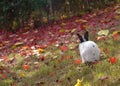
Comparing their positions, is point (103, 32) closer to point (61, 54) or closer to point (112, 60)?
point (61, 54)

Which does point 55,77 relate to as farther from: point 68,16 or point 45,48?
point 68,16

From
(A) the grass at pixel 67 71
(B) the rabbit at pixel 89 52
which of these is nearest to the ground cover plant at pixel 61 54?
(A) the grass at pixel 67 71

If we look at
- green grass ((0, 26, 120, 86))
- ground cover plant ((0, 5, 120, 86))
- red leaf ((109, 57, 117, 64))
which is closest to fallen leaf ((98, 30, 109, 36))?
ground cover plant ((0, 5, 120, 86))

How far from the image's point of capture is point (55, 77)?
6621mm

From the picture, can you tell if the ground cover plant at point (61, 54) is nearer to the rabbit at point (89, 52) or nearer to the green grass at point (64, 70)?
the green grass at point (64, 70)

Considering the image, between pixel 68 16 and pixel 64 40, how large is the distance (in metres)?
2.87

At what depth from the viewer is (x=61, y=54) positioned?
7.89 meters

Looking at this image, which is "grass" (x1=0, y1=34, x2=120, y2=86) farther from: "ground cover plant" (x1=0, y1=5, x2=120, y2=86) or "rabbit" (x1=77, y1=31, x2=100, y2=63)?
"rabbit" (x1=77, y1=31, x2=100, y2=63)

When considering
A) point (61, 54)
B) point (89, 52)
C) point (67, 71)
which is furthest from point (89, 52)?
point (61, 54)

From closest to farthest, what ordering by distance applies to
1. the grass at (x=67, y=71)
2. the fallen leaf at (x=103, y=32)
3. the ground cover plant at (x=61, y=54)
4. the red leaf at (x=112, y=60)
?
the grass at (x=67, y=71) < the ground cover plant at (x=61, y=54) < the red leaf at (x=112, y=60) < the fallen leaf at (x=103, y=32)

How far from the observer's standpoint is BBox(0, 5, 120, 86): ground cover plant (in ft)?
20.5

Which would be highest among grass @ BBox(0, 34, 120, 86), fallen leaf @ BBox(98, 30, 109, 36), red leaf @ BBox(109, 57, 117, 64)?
fallen leaf @ BBox(98, 30, 109, 36)

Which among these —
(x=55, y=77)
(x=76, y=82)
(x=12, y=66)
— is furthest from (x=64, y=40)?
(x=76, y=82)

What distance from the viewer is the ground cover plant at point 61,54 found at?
6262 mm
